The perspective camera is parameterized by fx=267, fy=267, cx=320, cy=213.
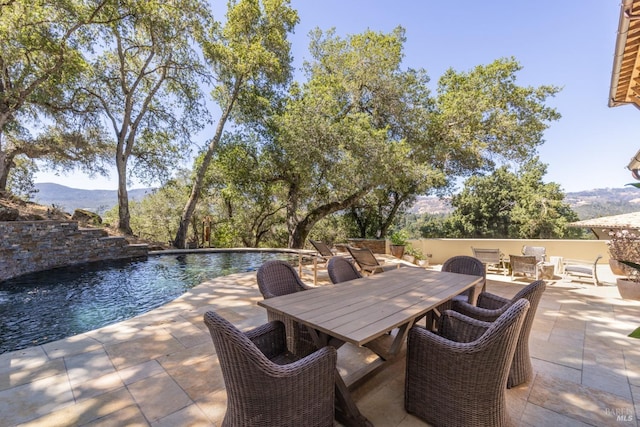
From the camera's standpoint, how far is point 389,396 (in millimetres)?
1939

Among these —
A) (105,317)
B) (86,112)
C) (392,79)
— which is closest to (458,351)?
(105,317)

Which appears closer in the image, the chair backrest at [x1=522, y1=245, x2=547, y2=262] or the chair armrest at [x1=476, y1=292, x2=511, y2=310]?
the chair armrest at [x1=476, y1=292, x2=511, y2=310]

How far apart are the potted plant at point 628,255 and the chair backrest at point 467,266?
3.13 meters

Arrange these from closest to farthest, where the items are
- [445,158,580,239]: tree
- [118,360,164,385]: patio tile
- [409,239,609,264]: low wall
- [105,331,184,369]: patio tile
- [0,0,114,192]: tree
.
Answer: [118,360,164,385]: patio tile, [105,331,184,369]: patio tile, [0,0,114,192]: tree, [409,239,609,264]: low wall, [445,158,580,239]: tree

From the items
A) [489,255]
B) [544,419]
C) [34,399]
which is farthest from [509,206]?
[34,399]

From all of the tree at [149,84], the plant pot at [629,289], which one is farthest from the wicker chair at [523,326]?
the tree at [149,84]

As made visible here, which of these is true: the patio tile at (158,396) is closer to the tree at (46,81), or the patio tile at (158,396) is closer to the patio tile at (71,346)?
the patio tile at (71,346)

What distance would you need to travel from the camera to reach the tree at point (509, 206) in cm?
1845

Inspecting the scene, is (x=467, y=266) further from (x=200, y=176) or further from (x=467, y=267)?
(x=200, y=176)

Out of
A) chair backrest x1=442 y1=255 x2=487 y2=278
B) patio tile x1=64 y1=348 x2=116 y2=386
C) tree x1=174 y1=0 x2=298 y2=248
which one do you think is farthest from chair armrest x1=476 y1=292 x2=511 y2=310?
tree x1=174 y1=0 x2=298 y2=248

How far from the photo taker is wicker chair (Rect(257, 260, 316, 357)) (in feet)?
6.74

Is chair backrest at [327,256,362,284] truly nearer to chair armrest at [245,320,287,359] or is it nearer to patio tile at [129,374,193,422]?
chair armrest at [245,320,287,359]

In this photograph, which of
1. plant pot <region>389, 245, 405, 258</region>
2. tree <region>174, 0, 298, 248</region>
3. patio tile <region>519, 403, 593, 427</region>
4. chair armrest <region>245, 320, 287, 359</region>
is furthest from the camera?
tree <region>174, 0, 298, 248</region>

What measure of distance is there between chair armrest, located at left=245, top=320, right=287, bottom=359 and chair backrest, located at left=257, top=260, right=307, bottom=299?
0.56 m
